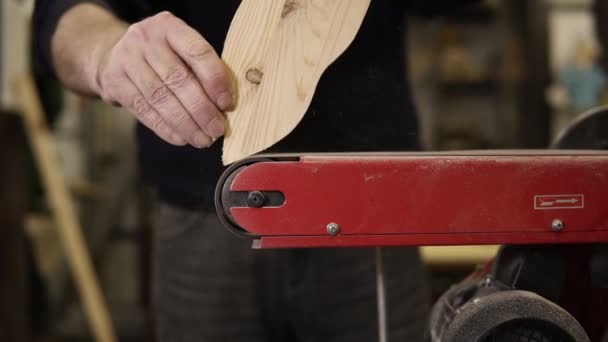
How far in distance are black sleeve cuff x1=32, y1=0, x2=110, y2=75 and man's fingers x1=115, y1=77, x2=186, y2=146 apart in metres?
0.20

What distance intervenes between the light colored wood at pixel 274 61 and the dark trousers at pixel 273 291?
0.18m

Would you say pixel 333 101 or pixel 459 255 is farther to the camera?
pixel 459 255

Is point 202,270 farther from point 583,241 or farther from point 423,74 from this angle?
point 423,74

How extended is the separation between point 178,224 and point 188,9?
0.80 feet

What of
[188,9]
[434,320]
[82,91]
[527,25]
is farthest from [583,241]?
[527,25]

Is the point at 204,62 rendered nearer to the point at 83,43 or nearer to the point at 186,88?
the point at 186,88

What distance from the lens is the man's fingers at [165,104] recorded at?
472mm

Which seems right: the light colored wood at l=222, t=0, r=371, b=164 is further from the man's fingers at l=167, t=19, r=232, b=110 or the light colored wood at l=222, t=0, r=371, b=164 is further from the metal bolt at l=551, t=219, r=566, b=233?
the metal bolt at l=551, t=219, r=566, b=233

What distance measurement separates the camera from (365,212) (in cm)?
43

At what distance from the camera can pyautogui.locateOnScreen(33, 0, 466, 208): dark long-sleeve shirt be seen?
1.69ft

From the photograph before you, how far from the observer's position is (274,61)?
48cm

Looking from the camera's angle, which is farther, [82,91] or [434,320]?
[82,91]

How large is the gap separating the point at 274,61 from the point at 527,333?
0.80 feet

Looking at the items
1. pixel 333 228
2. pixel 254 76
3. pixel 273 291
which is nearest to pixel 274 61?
pixel 254 76
